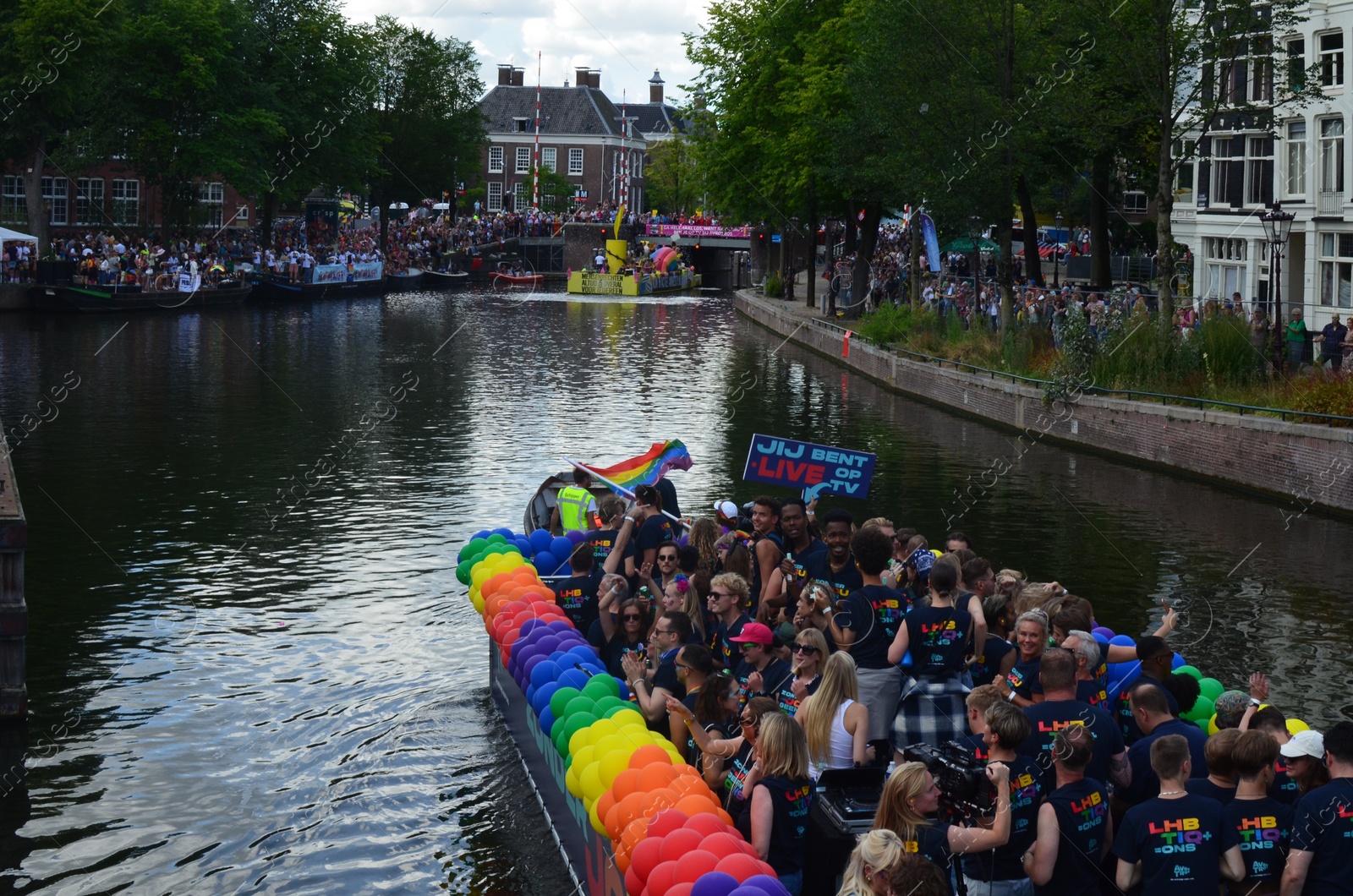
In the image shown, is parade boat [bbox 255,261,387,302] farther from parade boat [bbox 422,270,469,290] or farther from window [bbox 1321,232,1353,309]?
window [bbox 1321,232,1353,309]

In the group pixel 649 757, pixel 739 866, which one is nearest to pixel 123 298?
pixel 649 757

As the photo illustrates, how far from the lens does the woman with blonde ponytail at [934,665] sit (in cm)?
868

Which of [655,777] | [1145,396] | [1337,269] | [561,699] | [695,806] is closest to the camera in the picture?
[695,806]

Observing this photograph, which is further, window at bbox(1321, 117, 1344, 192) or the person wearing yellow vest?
window at bbox(1321, 117, 1344, 192)

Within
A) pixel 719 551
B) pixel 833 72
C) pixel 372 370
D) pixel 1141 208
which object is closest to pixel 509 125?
pixel 1141 208

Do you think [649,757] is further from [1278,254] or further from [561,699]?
[1278,254]

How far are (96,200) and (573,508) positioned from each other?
60.6m

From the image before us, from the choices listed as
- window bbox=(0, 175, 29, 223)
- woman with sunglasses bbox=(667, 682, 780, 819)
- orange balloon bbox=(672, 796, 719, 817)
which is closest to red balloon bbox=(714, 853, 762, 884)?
orange balloon bbox=(672, 796, 719, 817)

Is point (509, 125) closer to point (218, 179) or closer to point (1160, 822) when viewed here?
point (218, 179)

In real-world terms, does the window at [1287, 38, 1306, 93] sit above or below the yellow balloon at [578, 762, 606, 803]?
above

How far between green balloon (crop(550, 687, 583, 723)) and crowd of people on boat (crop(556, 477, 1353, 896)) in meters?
0.46

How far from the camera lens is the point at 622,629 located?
11.2 meters

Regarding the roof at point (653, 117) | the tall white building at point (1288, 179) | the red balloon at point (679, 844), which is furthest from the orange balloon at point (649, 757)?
the roof at point (653, 117)

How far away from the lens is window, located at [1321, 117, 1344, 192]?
37.7 metres
